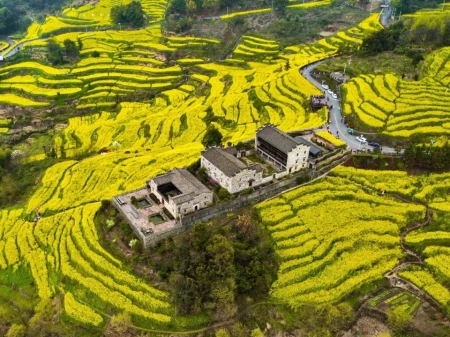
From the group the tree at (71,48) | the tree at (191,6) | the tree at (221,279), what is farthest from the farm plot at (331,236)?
the tree at (191,6)

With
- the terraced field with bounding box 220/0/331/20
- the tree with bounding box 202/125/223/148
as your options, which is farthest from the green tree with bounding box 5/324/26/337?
the terraced field with bounding box 220/0/331/20

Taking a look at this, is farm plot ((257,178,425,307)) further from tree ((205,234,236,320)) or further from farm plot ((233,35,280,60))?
farm plot ((233,35,280,60))

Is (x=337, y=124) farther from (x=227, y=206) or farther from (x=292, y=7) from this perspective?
(x=292, y=7)

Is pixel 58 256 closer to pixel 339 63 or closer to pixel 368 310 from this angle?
pixel 368 310

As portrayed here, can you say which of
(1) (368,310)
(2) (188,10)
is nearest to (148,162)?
(1) (368,310)

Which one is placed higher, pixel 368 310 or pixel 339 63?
pixel 339 63
